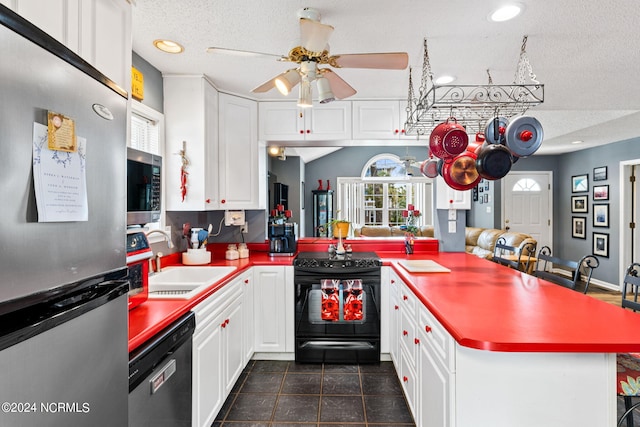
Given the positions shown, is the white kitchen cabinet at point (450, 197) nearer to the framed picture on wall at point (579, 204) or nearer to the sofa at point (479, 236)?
the sofa at point (479, 236)

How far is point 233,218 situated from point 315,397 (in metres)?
1.71

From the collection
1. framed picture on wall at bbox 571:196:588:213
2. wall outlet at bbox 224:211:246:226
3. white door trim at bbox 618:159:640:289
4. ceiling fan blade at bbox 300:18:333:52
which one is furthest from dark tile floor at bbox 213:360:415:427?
framed picture on wall at bbox 571:196:588:213

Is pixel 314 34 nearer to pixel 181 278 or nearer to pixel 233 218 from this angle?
pixel 181 278

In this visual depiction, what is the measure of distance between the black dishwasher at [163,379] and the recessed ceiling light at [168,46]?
1.67 metres

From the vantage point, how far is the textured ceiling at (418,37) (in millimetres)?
1761

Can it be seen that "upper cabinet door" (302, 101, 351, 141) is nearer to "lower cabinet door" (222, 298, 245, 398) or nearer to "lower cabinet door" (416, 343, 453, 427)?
"lower cabinet door" (222, 298, 245, 398)

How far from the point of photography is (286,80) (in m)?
1.76

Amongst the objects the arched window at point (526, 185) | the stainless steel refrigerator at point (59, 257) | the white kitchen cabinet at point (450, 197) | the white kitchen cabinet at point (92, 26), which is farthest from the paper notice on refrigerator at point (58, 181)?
the arched window at point (526, 185)

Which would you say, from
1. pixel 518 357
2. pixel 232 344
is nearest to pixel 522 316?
pixel 518 357

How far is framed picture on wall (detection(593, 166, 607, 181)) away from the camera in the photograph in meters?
5.72

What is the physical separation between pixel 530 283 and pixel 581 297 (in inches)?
13.8

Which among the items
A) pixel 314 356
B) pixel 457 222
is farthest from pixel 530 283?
pixel 314 356

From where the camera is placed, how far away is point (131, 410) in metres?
1.13

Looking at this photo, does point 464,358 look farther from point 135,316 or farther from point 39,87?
point 39,87
